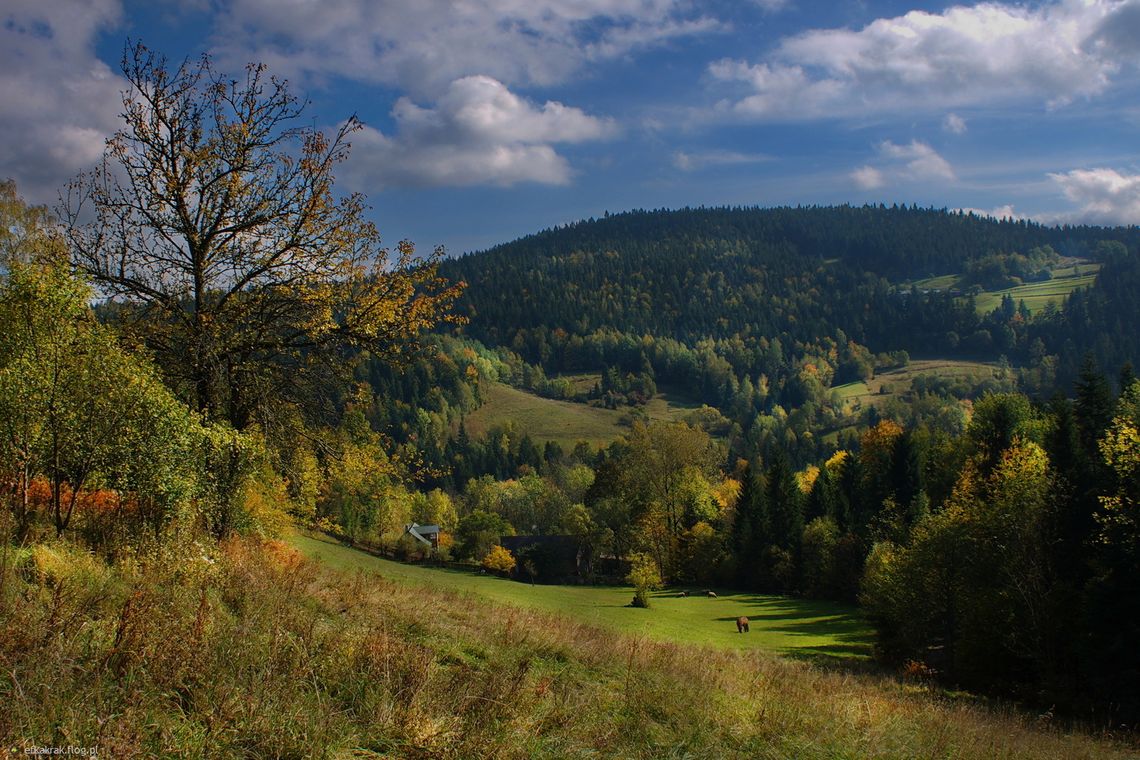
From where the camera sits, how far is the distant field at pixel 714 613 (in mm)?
31344

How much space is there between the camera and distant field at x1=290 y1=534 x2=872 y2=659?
31.3m

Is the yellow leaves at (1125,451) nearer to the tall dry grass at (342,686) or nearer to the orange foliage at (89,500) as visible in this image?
the tall dry grass at (342,686)

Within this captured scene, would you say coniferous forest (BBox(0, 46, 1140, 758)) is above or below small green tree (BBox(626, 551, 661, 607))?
above

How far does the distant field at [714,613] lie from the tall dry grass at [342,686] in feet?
60.6

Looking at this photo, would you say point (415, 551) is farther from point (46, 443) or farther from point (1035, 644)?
point (46, 443)

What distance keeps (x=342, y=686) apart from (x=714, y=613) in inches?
1809

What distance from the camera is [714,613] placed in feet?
158

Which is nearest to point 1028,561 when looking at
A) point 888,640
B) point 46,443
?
point 888,640

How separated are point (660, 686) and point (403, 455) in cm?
770

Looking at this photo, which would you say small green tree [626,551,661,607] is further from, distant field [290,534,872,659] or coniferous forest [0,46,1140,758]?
coniferous forest [0,46,1140,758]

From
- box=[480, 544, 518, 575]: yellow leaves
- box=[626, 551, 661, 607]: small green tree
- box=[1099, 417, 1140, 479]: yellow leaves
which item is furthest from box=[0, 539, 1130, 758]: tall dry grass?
box=[480, 544, 518, 575]: yellow leaves

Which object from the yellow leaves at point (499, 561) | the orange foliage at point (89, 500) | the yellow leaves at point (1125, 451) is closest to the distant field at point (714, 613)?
the yellow leaves at point (1125, 451)

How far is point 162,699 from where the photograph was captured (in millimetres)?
5152

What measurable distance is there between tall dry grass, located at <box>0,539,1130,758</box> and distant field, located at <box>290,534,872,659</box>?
60.6 ft
